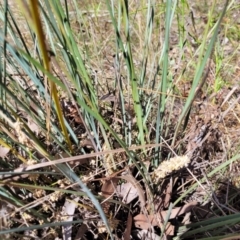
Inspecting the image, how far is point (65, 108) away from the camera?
98 cm

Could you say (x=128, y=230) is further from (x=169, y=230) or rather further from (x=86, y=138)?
(x=86, y=138)

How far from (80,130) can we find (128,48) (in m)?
0.33

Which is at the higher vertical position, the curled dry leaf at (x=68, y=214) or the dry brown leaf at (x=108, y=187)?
the dry brown leaf at (x=108, y=187)

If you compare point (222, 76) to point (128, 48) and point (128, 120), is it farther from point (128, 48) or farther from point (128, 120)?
point (128, 48)

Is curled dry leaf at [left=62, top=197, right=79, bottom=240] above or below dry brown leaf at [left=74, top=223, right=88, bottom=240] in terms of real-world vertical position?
above

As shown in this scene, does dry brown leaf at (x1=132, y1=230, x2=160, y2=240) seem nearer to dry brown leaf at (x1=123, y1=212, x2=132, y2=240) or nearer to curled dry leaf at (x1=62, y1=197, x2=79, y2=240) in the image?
dry brown leaf at (x1=123, y1=212, x2=132, y2=240)

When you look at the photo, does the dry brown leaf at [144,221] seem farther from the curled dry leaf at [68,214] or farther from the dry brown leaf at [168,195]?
the curled dry leaf at [68,214]

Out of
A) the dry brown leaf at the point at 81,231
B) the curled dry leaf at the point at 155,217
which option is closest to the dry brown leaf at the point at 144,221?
the curled dry leaf at the point at 155,217

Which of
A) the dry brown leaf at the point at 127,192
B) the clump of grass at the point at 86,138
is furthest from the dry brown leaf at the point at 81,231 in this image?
the dry brown leaf at the point at 127,192

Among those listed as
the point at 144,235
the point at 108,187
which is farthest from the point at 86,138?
the point at 144,235

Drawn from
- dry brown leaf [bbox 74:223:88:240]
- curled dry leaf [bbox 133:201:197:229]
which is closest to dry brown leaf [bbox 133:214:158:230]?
curled dry leaf [bbox 133:201:197:229]

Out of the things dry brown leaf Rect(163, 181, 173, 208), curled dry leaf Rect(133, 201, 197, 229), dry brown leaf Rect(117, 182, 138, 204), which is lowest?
curled dry leaf Rect(133, 201, 197, 229)

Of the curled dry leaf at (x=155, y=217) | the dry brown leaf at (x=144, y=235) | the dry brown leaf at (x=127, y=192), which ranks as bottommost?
the dry brown leaf at (x=144, y=235)

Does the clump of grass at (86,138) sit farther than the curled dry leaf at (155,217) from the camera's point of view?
No
